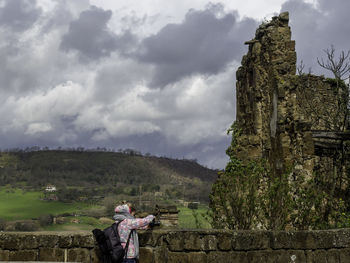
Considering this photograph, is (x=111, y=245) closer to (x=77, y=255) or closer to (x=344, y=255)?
(x=77, y=255)

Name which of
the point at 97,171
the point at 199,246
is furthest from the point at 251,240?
the point at 97,171

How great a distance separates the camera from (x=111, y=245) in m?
5.18

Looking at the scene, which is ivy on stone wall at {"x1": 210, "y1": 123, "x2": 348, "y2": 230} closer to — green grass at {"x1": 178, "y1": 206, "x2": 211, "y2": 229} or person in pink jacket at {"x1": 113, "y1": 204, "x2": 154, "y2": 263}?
green grass at {"x1": 178, "y1": 206, "x2": 211, "y2": 229}

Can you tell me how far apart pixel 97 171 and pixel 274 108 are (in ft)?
454

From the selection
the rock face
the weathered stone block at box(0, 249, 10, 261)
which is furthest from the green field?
the weathered stone block at box(0, 249, 10, 261)

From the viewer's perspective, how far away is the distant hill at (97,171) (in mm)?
129625

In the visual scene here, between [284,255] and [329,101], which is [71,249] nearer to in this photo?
[284,255]

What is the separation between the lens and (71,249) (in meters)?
5.72

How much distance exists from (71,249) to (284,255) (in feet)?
11.3

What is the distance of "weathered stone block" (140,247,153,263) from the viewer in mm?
5719

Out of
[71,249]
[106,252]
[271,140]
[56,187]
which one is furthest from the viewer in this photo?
[56,187]

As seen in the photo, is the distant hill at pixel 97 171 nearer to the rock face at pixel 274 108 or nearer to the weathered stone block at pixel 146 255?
the rock face at pixel 274 108

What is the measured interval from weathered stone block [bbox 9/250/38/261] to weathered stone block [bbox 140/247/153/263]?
163 cm

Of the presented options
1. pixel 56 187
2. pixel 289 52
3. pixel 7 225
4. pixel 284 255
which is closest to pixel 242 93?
pixel 289 52
